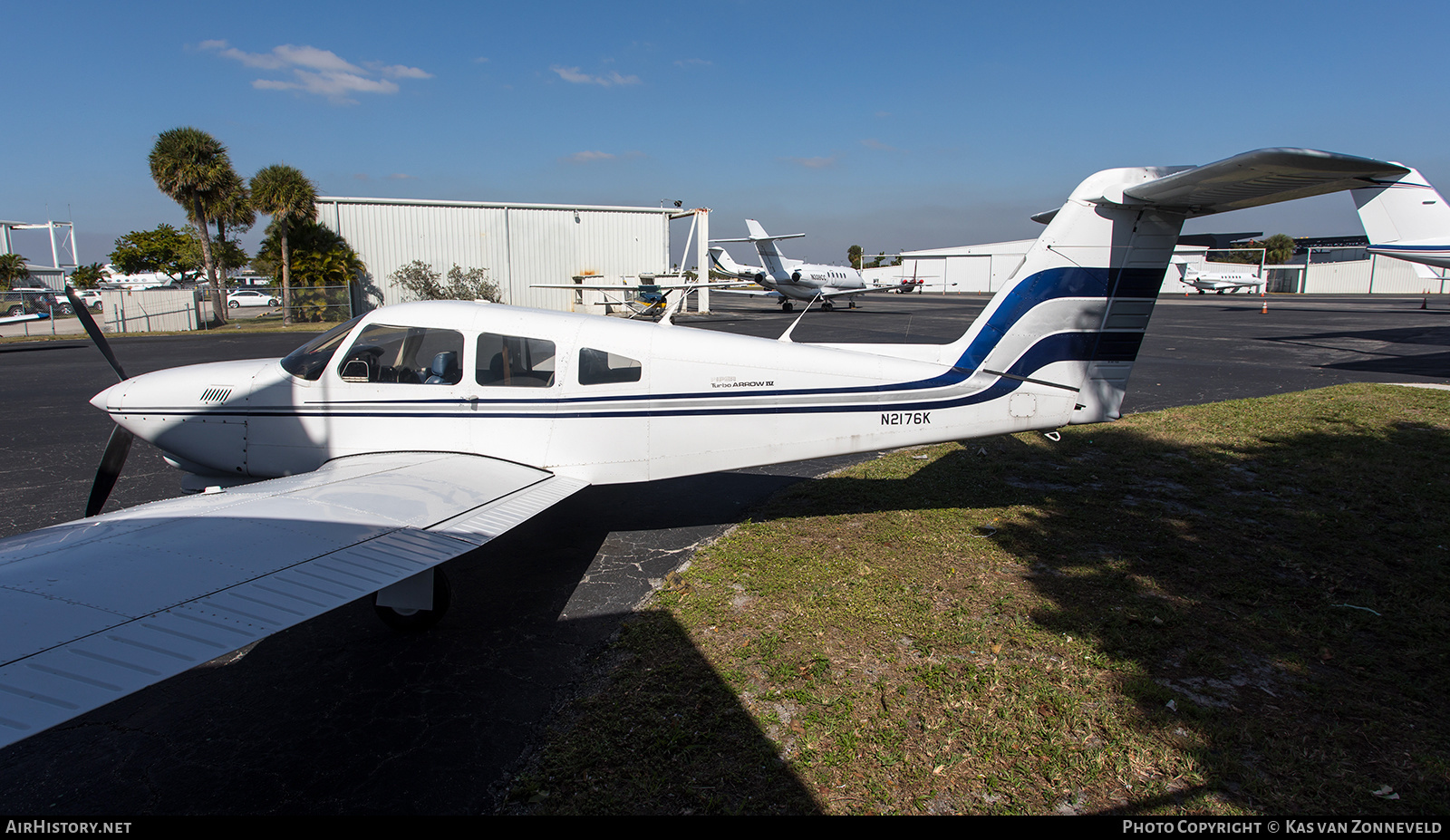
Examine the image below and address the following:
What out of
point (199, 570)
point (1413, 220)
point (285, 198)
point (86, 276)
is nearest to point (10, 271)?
point (86, 276)

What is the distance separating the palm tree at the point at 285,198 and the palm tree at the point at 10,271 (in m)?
23.6

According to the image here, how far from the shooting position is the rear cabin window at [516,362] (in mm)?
5184

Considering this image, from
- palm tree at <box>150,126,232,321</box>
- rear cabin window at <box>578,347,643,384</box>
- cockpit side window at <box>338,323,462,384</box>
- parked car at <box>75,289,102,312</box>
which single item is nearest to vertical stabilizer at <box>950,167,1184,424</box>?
rear cabin window at <box>578,347,643,384</box>

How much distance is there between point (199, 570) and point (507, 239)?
35214mm

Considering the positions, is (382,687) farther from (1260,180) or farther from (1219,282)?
(1219,282)

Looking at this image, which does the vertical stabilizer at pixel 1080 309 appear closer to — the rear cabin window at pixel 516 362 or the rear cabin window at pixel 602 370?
the rear cabin window at pixel 602 370

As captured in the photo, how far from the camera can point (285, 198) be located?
30281 mm

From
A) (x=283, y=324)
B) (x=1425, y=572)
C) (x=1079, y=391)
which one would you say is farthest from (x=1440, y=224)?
(x=283, y=324)

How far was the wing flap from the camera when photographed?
3533mm

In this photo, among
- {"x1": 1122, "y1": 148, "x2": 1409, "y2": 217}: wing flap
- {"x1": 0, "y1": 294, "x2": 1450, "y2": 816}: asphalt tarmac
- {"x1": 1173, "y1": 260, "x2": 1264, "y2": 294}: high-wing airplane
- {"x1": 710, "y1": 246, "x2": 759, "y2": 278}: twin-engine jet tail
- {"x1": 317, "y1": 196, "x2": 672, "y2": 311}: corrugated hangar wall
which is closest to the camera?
{"x1": 0, "y1": 294, "x2": 1450, "y2": 816}: asphalt tarmac

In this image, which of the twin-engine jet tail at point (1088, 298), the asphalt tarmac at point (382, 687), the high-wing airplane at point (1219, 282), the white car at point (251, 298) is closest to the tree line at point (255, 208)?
the white car at point (251, 298)

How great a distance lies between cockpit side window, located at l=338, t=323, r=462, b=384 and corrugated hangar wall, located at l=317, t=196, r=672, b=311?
1110 inches

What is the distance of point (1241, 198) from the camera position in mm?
4539

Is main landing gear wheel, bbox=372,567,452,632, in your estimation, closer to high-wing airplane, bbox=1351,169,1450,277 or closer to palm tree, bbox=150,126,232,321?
high-wing airplane, bbox=1351,169,1450,277
